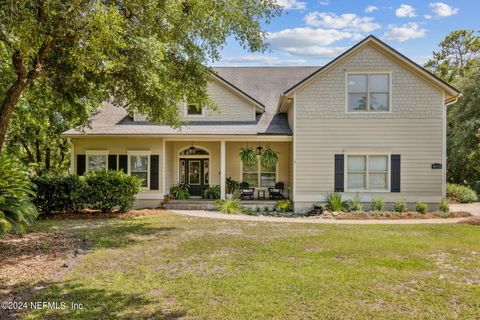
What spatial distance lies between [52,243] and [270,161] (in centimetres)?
1022

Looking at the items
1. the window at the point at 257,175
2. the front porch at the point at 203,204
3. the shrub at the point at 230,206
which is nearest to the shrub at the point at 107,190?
the front porch at the point at 203,204

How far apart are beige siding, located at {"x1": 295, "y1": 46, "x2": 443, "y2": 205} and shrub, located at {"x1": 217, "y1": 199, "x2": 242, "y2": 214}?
101 inches

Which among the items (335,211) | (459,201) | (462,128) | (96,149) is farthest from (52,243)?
(462,128)

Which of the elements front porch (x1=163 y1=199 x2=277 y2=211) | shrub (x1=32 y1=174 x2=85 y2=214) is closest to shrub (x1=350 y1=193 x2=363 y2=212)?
front porch (x1=163 y1=199 x2=277 y2=211)

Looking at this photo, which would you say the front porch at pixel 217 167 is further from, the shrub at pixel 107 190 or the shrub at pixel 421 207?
the shrub at pixel 421 207

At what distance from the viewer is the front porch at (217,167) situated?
59.7ft

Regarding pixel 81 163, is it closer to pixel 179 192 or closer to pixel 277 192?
pixel 179 192

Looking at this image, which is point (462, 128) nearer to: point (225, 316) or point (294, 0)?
point (294, 0)

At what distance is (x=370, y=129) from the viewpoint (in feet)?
50.5

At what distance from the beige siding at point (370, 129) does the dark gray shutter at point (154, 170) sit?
6260 millimetres

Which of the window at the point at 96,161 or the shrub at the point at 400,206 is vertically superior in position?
the window at the point at 96,161

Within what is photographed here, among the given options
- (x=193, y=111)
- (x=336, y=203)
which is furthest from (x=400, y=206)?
(x=193, y=111)

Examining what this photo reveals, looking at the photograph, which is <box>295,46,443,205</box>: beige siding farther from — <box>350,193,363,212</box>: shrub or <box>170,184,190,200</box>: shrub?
<box>170,184,190,200</box>: shrub

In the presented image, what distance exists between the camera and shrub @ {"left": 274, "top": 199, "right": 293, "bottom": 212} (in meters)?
15.9
